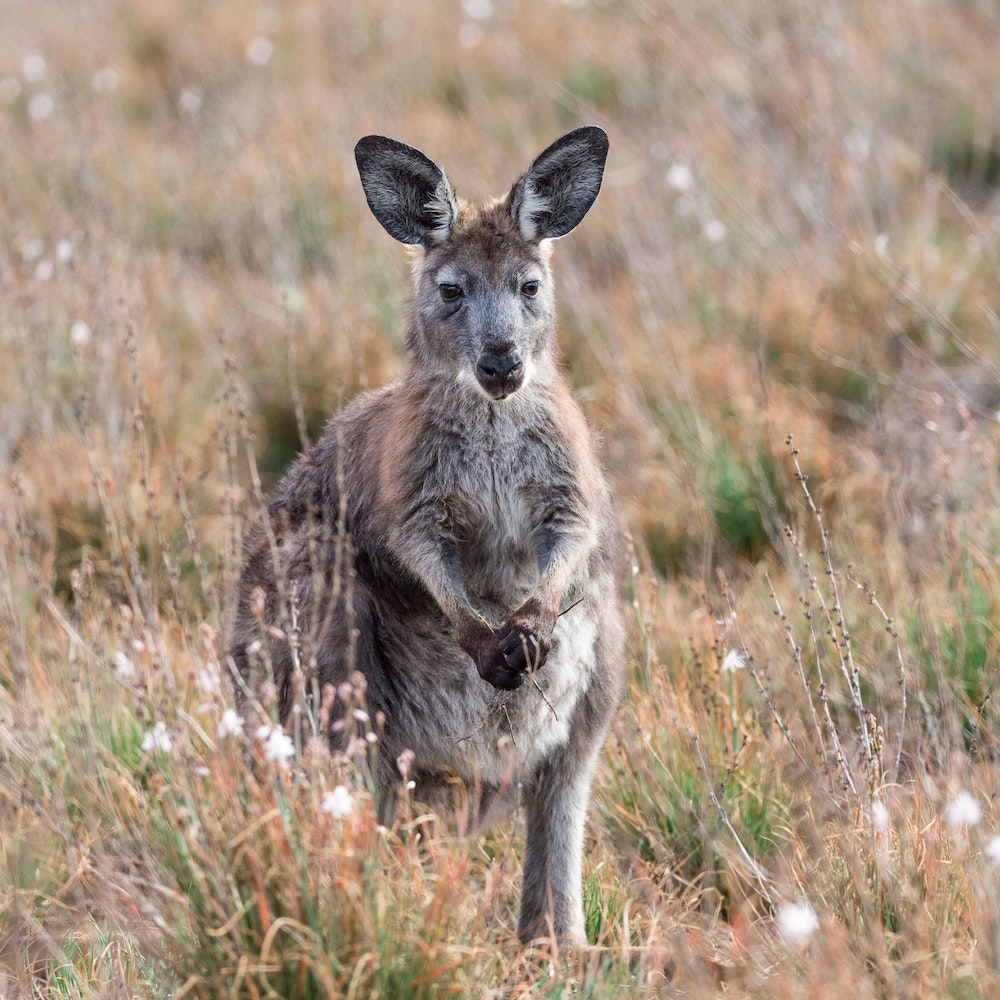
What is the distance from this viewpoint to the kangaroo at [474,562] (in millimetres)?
3170

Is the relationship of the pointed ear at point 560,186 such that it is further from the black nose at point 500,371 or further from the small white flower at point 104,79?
the small white flower at point 104,79

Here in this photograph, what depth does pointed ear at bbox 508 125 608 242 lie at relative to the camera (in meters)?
3.57

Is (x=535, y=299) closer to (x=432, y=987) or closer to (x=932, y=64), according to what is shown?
(x=432, y=987)

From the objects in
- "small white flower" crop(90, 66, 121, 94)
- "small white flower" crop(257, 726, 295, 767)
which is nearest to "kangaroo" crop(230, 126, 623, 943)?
"small white flower" crop(257, 726, 295, 767)

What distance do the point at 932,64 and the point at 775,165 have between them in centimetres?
229

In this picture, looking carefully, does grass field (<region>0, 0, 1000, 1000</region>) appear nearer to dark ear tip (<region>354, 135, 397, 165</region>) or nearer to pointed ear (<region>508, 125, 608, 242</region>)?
dark ear tip (<region>354, 135, 397, 165</region>)

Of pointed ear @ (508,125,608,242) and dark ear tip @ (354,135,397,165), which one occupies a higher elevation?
dark ear tip @ (354,135,397,165)

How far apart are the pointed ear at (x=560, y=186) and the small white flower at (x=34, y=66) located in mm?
5679

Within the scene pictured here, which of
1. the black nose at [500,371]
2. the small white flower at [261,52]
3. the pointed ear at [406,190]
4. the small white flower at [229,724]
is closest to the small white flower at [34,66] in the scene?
the small white flower at [261,52]

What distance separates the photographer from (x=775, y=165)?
267 inches

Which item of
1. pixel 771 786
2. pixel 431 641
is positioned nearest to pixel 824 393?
pixel 771 786

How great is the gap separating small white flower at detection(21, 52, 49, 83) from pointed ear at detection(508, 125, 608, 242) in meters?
5.68

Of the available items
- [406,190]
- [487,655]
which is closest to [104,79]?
[406,190]

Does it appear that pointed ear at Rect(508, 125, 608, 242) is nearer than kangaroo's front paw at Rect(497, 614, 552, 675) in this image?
No
